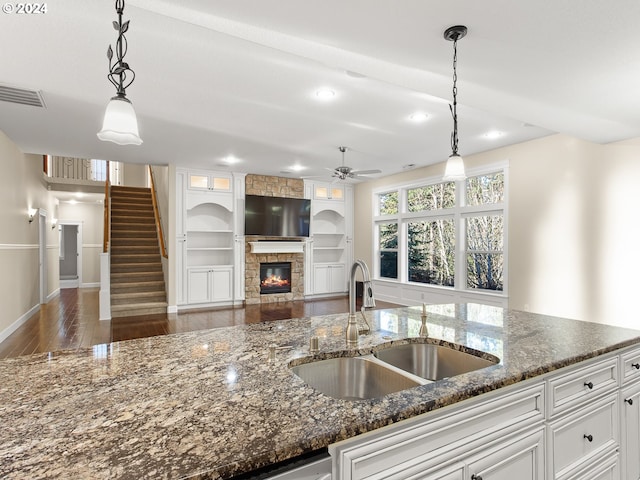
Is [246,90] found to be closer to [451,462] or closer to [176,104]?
[176,104]

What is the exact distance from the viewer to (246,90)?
138 inches

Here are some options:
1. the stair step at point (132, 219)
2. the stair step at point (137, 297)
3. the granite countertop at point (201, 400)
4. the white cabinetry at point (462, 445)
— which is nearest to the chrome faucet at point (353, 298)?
the granite countertop at point (201, 400)

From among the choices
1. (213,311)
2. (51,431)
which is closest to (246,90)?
(51,431)

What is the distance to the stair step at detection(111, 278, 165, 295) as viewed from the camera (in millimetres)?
7043

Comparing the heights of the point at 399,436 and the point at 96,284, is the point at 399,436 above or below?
above

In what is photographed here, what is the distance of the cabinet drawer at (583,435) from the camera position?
141cm

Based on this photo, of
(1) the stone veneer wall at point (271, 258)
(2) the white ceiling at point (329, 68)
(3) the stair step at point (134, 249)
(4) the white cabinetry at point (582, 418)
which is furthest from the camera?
(3) the stair step at point (134, 249)

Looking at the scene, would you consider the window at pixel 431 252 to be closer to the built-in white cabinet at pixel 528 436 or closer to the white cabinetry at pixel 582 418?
the built-in white cabinet at pixel 528 436

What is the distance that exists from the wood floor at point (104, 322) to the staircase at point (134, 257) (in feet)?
1.27

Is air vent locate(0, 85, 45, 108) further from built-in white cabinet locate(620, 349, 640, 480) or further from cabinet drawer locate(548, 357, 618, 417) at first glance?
built-in white cabinet locate(620, 349, 640, 480)

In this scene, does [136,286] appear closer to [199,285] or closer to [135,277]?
[135,277]

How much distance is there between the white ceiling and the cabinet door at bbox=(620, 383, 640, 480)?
212 cm

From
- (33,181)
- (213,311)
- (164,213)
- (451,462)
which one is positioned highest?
(33,181)

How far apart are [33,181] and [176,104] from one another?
512 centimetres
